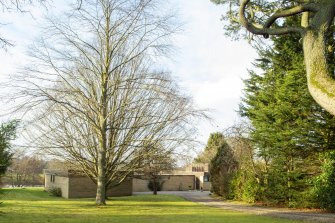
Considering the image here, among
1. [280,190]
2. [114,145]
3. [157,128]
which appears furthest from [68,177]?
[280,190]

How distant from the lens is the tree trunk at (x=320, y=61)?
22.0 ft

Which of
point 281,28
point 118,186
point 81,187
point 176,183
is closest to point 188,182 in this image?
point 176,183

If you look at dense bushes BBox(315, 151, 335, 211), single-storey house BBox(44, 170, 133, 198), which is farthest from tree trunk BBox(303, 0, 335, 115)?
single-storey house BBox(44, 170, 133, 198)

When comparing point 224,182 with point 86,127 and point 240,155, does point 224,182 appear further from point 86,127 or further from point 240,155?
point 86,127

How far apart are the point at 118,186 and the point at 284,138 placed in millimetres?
20726

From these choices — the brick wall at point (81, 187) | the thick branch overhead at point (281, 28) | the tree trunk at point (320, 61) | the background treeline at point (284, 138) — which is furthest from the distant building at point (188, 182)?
the tree trunk at point (320, 61)

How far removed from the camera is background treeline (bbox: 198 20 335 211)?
21.7 metres

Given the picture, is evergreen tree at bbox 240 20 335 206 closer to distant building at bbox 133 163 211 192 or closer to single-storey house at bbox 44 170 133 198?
single-storey house at bbox 44 170 133 198

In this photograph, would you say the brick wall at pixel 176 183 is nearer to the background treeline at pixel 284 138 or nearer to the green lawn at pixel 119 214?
the background treeline at pixel 284 138

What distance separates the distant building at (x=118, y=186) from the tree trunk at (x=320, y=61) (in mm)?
Answer: 28984

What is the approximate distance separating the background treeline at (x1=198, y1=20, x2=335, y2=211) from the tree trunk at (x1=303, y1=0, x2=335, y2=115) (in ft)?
44.9

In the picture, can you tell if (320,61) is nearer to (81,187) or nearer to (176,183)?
(81,187)

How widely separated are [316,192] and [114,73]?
47.5ft

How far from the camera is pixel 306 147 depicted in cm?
2261
